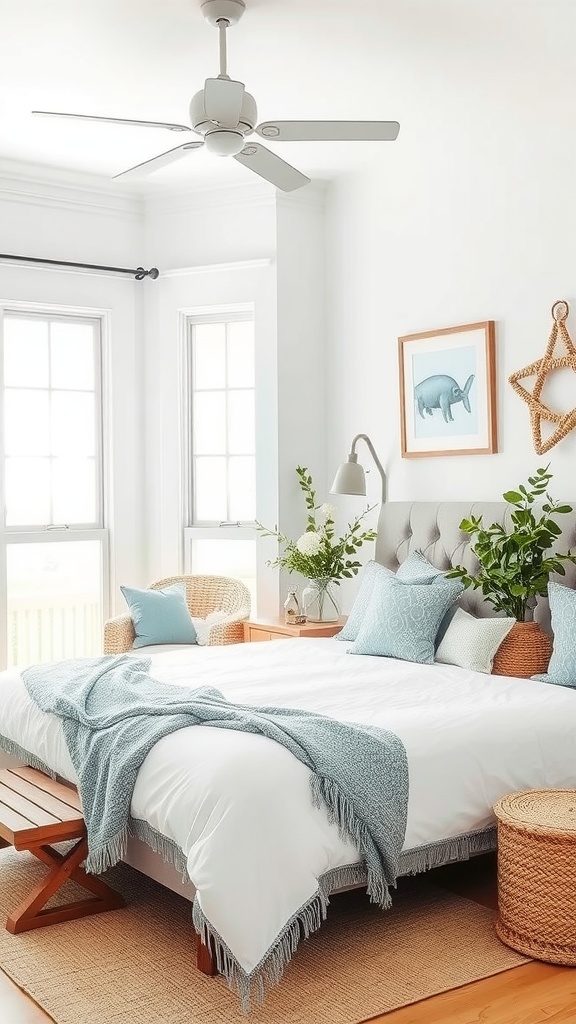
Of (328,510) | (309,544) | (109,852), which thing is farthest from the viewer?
(328,510)

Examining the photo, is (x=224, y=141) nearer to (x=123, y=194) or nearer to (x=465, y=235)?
(x=465, y=235)

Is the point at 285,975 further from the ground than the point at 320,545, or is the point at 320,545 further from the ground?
the point at 320,545

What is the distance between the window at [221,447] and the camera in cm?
566

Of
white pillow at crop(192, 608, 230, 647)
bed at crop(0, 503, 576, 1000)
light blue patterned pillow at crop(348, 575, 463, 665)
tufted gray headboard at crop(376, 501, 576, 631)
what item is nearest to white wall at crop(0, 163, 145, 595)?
white pillow at crop(192, 608, 230, 647)

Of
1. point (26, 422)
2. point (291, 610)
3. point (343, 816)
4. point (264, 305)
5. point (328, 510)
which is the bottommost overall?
point (343, 816)

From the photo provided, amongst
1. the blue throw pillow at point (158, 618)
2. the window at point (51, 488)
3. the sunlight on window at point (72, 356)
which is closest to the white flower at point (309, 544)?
the blue throw pillow at point (158, 618)

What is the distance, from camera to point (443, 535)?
468 centimetres

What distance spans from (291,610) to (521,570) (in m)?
1.36

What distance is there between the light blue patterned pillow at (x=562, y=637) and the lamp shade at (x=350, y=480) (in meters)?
1.25

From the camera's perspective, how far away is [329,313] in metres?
5.58

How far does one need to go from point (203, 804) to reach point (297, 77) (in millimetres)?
2723

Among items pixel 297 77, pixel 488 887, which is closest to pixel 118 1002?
pixel 488 887

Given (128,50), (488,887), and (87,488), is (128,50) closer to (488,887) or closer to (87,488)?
(87,488)

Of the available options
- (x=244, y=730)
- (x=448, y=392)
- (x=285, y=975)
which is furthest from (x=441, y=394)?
(x=285, y=975)
